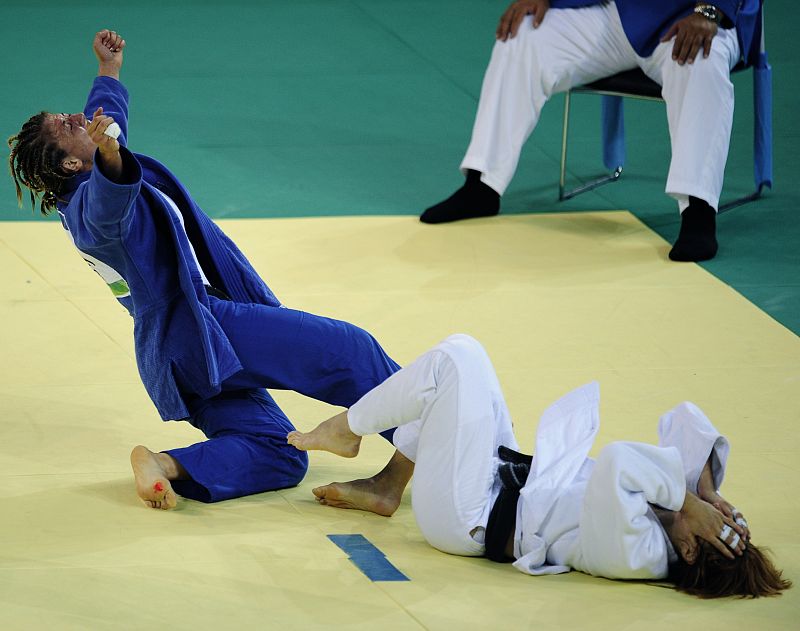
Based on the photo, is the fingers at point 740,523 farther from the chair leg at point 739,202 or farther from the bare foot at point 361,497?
the chair leg at point 739,202

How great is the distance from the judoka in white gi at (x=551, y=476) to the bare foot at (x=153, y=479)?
0.27 meters

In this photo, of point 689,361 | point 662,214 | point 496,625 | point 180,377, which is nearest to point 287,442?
point 180,377

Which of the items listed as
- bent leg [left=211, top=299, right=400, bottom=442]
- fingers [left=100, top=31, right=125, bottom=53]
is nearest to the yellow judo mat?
bent leg [left=211, top=299, right=400, bottom=442]

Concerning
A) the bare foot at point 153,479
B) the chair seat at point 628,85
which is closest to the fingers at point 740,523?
the bare foot at point 153,479

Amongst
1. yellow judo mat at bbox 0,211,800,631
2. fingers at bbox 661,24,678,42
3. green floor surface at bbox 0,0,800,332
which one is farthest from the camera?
green floor surface at bbox 0,0,800,332

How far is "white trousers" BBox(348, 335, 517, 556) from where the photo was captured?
248 centimetres

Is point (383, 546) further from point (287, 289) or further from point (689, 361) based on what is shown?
point (287, 289)

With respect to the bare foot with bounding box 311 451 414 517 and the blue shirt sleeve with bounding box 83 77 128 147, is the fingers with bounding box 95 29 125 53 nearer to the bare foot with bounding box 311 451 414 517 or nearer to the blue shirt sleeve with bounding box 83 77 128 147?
the blue shirt sleeve with bounding box 83 77 128 147

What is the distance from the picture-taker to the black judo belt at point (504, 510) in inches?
97.0

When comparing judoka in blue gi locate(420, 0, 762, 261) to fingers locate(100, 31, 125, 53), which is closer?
fingers locate(100, 31, 125, 53)

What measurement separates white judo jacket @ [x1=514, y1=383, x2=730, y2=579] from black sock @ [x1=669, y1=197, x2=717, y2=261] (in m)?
2.05

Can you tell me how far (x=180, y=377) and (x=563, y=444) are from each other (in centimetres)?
85

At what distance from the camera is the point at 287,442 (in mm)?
2803

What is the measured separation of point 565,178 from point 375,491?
9.83 ft
